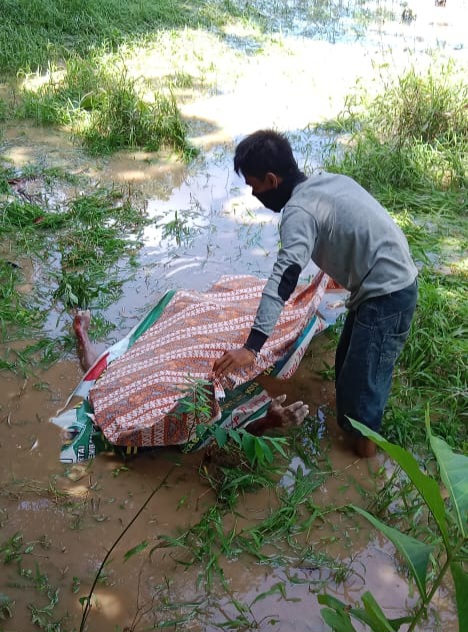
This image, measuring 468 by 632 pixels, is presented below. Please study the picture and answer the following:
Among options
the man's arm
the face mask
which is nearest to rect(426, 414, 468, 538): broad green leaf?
the man's arm

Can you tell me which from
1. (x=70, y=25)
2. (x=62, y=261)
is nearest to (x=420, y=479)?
(x=62, y=261)

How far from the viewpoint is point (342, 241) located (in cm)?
247

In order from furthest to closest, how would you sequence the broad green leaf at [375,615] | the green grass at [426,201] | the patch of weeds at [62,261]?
the patch of weeds at [62,261], the green grass at [426,201], the broad green leaf at [375,615]

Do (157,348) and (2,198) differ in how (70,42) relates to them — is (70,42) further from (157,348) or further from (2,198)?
(157,348)

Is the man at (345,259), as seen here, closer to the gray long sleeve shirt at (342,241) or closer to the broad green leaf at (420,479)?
the gray long sleeve shirt at (342,241)

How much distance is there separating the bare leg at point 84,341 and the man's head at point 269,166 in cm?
130

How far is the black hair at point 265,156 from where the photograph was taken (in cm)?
242

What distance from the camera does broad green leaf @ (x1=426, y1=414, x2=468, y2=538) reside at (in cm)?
104

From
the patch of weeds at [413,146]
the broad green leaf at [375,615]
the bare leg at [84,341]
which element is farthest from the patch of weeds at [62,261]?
the broad green leaf at [375,615]

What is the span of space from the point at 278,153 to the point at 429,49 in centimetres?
628

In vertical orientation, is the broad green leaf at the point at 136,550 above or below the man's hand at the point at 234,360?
below

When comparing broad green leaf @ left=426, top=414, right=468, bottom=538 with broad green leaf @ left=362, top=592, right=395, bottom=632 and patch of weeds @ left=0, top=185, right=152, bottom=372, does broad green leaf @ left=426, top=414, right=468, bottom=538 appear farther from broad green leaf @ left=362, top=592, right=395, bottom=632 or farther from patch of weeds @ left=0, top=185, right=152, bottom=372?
patch of weeds @ left=0, top=185, right=152, bottom=372

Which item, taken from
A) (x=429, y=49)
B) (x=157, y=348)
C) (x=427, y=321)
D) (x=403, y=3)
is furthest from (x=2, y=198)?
(x=403, y=3)

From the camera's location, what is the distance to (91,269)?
3.95 m
